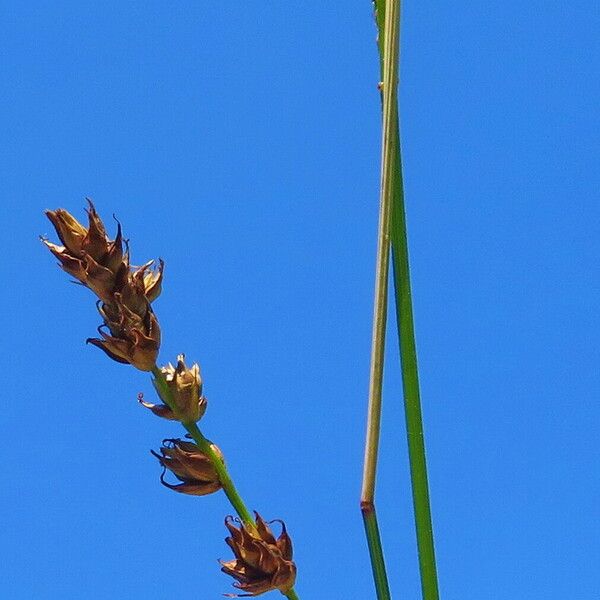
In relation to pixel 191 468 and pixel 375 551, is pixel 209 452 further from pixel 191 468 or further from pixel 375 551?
pixel 375 551

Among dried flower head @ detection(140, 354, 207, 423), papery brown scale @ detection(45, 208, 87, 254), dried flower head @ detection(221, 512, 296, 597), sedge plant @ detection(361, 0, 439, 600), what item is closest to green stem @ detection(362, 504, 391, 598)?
sedge plant @ detection(361, 0, 439, 600)

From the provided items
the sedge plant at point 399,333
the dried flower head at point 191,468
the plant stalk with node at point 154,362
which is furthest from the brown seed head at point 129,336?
the sedge plant at point 399,333

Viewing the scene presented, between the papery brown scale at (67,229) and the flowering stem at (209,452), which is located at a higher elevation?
the papery brown scale at (67,229)

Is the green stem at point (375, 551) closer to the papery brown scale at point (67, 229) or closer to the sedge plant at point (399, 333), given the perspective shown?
the sedge plant at point (399, 333)

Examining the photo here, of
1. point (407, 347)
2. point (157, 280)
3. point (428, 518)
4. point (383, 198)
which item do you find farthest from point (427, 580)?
point (157, 280)

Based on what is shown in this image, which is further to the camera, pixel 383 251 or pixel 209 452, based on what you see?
pixel 209 452

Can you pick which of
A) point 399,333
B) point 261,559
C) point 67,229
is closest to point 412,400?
point 399,333

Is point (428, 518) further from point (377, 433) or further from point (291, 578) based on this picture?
point (291, 578)
